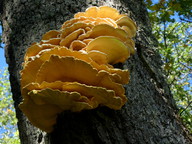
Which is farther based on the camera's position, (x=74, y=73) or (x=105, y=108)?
(x=105, y=108)

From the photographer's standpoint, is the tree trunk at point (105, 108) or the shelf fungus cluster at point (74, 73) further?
the tree trunk at point (105, 108)

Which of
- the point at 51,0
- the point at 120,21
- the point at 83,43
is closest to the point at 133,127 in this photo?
the point at 83,43

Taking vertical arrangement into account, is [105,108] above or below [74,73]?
below

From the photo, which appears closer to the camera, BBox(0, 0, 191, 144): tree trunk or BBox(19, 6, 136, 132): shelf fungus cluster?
BBox(19, 6, 136, 132): shelf fungus cluster

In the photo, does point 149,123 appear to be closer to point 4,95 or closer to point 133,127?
point 133,127
